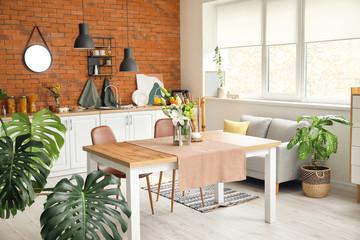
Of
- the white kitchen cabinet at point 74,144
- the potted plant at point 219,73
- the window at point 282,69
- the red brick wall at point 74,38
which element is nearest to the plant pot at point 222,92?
the potted plant at point 219,73

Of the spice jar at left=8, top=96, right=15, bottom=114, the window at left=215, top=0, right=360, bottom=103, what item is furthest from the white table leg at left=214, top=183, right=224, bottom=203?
the spice jar at left=8, top=96, right=15, bottom=114

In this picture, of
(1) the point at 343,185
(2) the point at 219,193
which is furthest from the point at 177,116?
(1) the point at 343,185

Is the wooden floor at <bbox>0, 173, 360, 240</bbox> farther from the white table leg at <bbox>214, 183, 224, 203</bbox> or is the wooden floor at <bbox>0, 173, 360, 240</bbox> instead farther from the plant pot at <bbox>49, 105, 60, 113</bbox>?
the plant pot at <bbox>49, 105, 60, 113</bbox>

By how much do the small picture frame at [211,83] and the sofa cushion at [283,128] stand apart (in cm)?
180

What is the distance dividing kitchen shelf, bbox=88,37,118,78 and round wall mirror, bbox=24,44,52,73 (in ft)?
2.32

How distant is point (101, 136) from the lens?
15.5ft

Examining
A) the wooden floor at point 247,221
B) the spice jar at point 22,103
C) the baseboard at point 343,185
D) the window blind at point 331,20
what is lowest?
the wooden floor at point 247,221

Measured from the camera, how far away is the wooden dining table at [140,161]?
3551 millimetres

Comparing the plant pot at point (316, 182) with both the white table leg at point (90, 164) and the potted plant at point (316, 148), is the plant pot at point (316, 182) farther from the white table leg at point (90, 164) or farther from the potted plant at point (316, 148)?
the white table leg at point (90, 164)

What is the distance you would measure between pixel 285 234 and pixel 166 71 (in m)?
4.68

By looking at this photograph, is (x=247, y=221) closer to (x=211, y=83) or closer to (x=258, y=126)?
(x=258, y=126)

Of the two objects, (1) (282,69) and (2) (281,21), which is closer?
(2) (281,21)

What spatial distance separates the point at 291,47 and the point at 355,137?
6.86 ft

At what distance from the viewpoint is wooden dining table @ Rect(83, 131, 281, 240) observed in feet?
11.6
